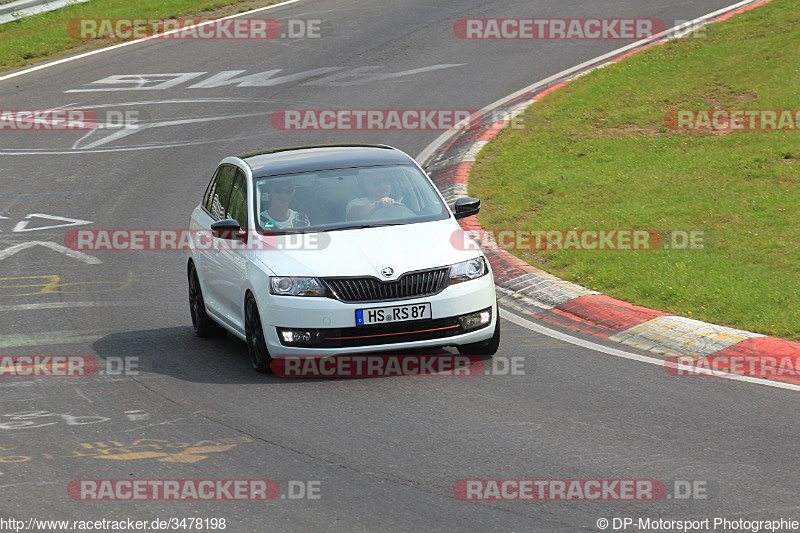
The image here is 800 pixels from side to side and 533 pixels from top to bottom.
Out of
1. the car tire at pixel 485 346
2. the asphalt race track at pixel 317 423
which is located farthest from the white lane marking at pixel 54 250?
the car tire at pixel 485 346

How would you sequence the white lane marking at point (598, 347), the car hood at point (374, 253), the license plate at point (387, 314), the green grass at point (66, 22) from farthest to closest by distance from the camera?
the green grass at point (66, 22) < the car hood at point (374, 253) < the license plate at point (387, 314) < the white lane marking at point (598, 347)

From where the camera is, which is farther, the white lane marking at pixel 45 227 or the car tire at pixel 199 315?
the white lane marking at pixel 45 227

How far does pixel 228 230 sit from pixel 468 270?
2.19 meters

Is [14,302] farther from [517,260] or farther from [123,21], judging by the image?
[123,21]

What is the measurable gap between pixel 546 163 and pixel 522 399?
8.87 meters

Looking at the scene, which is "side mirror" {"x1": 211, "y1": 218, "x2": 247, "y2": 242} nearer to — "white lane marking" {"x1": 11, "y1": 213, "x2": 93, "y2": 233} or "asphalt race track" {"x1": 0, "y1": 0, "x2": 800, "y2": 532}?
"asphalt race track" {"x1": 0, "y1": 0, "x2": 800, "y2": 532}

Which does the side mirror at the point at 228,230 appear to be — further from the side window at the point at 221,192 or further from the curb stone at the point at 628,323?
the curb stone at the point at 628,323

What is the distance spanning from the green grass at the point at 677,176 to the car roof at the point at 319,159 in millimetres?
2728

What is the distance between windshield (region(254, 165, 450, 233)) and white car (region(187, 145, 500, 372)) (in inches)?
0.5

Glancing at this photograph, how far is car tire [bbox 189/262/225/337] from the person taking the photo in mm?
10938

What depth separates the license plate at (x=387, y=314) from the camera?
29.2 feet

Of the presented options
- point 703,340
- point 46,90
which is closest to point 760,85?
point 703,340

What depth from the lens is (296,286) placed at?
9.01 meters

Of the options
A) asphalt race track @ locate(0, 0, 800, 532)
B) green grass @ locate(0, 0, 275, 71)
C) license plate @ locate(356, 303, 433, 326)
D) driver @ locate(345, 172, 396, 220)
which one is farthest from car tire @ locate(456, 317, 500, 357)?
green grass @ locate(0, 0, 275, 71)
